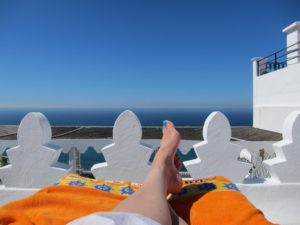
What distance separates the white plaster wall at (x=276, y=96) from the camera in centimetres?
593

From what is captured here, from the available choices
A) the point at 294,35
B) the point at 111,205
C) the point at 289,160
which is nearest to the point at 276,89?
the point at 294,35

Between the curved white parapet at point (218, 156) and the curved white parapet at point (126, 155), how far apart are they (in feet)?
1.45

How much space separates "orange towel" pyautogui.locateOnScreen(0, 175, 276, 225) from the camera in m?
1.42

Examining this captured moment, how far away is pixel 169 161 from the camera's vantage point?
1948mm

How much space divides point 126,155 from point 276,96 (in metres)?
5.54

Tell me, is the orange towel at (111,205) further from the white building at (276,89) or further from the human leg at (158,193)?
the white building at (276,89)

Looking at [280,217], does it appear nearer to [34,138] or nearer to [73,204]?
[73,204]

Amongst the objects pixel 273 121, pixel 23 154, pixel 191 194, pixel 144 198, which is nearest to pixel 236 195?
pixel 191 194

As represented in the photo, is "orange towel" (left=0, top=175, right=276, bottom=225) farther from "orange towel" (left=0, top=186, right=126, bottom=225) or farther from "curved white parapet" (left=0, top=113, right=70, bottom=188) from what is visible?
"curved white parapet" (left=0, top=113, right=70, bottom=188)

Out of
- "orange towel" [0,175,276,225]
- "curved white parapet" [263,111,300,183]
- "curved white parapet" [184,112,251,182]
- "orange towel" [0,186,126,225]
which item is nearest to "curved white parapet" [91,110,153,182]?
"curved white parapet" [184,112,251,182]

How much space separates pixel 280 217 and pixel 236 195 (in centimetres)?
98

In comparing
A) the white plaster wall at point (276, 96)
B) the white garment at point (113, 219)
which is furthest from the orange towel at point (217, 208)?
the white plaster wall at point (276, 96)

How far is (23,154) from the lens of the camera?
2.73 meters

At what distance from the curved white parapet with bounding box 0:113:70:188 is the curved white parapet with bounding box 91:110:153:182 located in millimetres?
413
